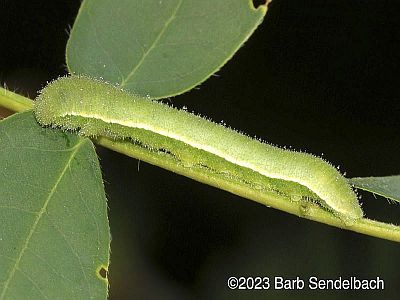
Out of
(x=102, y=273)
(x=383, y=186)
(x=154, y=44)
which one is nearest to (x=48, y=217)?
(x=102, y=273)

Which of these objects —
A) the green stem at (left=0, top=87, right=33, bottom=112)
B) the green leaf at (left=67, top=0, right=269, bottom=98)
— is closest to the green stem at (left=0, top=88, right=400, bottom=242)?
the green stem at (left=0, top=87, right=33, bottom=112)

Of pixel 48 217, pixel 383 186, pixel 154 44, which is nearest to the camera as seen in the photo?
pixel 48 217

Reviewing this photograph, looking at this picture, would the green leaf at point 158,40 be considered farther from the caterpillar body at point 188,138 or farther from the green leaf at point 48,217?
the green leaf at point 48,217

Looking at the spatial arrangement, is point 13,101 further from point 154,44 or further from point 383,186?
point 383,186

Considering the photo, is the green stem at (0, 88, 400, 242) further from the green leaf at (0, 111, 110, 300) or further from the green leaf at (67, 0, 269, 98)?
the green leaf at (67, 0, 269, 98)

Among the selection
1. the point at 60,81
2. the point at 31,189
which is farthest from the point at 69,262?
the point at 60,81
